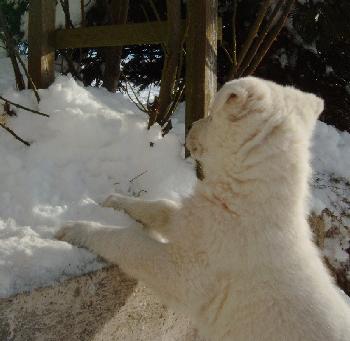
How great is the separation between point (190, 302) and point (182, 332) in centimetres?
91

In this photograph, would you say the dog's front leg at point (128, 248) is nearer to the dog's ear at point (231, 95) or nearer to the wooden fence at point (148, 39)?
the dog's ear at point (231, 95)

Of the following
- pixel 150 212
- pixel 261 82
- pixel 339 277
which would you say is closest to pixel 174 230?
pixel 150 212

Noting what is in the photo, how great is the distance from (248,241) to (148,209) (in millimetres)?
808

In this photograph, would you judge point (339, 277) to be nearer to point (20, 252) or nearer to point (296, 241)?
point (296, 241)

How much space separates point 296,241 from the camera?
3.06 m

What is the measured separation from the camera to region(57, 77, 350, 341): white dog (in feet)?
9.50

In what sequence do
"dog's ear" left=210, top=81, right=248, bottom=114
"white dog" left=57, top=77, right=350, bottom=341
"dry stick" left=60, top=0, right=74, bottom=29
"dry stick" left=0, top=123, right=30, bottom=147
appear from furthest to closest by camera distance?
"dry stick" left=60, top=0, right=74, bottom=29, "dry stick" left=0, top=123, right=30, bottom=147, "white dog" left=57, top=77, right=350, bottom=341, "dog's ear" left=210, top=81, right=248, bottom=114

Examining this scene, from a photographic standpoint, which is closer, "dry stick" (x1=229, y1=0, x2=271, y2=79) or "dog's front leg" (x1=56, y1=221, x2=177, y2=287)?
"dog's front leg" (x1=56, y1=221, x2=177, y2=287)

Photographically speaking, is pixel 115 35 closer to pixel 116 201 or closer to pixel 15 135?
pixel 15 135

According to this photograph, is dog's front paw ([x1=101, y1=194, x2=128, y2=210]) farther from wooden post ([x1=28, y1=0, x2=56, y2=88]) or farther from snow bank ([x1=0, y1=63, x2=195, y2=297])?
wooden post ([x1=28, y1=0, x2=56, y2=88])

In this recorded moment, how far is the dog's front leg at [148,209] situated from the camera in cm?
344

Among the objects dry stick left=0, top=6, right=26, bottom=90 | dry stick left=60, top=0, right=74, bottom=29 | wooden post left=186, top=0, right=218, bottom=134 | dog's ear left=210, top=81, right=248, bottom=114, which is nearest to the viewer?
dog's ear left=210, top=81, right=248, bottom=114

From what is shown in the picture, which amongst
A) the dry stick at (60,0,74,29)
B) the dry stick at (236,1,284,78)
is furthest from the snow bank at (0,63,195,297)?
the dry stick at (236,1,284,78)

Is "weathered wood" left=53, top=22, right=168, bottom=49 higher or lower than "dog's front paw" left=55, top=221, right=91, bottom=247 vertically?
higher
